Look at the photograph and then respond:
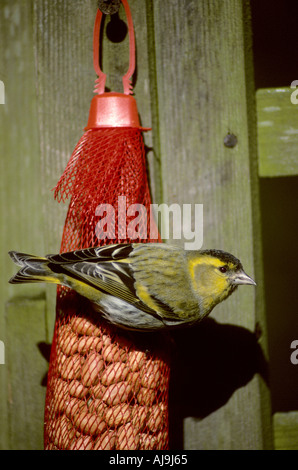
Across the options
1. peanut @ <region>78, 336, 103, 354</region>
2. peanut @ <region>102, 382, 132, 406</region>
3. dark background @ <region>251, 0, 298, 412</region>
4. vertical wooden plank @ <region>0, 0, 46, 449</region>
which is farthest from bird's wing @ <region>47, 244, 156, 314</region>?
dark background @ <region>251, 0, 298, 412</region>

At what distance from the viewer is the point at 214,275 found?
1.76 meters

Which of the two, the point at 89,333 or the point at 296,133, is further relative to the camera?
the point at 296,133

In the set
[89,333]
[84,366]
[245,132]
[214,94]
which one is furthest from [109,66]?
[84,366]

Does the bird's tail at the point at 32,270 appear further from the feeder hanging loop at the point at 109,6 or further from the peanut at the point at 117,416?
the feeder hanging loop at the point at 109,6

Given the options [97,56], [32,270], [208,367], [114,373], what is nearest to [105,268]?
[32,270]

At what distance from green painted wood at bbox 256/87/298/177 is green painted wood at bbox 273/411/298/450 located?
40.1 inches

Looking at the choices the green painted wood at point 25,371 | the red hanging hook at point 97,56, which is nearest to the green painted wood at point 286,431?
the green painted wood at point 25,371

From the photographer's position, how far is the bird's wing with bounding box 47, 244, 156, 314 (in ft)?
5.24

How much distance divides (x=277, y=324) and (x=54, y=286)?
142 cm

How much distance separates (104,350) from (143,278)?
31 centimetres

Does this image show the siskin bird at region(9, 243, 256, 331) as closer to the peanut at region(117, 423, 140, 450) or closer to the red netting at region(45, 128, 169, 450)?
the red netting at region(45, 128, 169, 450)
